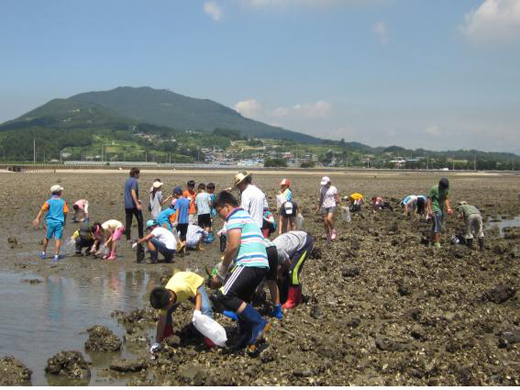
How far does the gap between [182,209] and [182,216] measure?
0.17 metres

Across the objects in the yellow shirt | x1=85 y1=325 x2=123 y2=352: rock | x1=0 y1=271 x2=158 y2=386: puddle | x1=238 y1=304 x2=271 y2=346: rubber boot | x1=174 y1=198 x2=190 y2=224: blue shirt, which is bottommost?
x1=0 y1=271 x2=158 y2=386: puddle

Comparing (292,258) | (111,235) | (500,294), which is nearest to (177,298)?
(292,258)

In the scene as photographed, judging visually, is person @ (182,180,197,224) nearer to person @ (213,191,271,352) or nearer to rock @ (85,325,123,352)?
rock @ (85,325,123,352)

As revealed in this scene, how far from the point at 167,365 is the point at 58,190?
298 inches

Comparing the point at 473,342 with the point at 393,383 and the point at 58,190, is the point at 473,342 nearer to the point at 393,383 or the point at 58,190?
the point at 393,383

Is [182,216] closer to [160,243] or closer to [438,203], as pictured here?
[160,243]

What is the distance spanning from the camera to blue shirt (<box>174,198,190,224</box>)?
14695 millimetres

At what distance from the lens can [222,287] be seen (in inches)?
293

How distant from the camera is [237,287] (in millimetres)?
7262

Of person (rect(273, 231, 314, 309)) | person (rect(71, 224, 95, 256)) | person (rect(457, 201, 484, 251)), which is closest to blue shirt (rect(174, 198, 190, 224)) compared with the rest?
person (rect(71, 224, 95, 256))

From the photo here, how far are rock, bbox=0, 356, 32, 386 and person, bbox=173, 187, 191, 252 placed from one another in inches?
313

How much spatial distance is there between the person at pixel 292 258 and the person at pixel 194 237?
6.09 meters

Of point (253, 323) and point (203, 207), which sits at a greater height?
point (203, 207)

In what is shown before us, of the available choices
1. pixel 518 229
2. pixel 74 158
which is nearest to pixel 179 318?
pixel 518 229
